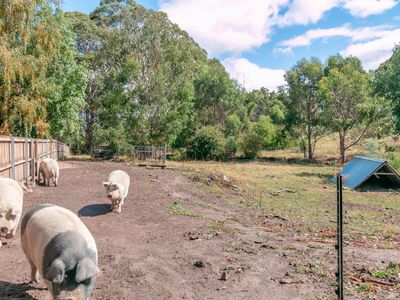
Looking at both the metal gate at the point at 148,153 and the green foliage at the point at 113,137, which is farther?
the green foliage at the point at 113,137

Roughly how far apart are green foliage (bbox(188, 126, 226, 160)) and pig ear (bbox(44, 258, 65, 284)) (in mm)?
34581

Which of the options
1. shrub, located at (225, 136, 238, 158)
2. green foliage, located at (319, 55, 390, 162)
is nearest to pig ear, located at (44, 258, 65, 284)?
green foliage, located at (319, 55, 390, 162)

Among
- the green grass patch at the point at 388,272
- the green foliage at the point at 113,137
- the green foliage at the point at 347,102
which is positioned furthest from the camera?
the green foliage at the point at 347,102

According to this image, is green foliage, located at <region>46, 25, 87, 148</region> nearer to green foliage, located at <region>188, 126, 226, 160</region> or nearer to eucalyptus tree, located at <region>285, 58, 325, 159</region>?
green foliage, located at <region>188, 126, 226, 160</region>

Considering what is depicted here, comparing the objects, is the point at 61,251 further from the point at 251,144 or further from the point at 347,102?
the point at 251,144

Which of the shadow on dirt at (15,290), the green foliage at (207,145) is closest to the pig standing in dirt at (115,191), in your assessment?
the shadow on dirt at (15,290)

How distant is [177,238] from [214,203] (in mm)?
5209

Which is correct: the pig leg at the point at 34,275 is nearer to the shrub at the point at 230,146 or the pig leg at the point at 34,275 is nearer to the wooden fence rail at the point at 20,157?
the wooden fence rail at the point at 20,157

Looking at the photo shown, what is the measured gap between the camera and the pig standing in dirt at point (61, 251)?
4086mm

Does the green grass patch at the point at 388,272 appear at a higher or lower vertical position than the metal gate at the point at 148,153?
lower

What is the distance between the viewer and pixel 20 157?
41.7ft

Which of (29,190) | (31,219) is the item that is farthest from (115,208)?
(31,219)

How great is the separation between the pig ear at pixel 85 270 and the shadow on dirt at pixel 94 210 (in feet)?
20.2

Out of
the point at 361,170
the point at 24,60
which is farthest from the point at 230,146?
the point at 24,60
